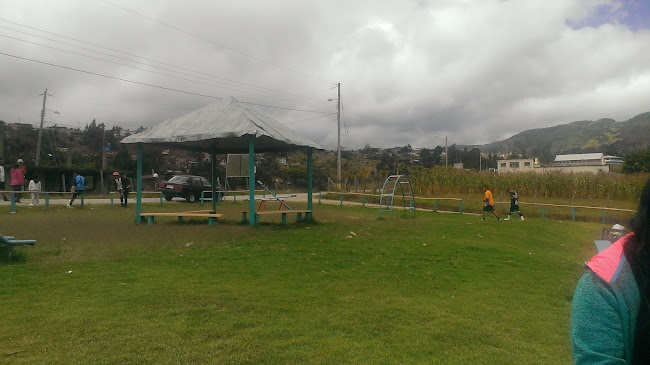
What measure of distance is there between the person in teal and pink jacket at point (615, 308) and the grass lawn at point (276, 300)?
2626 mm

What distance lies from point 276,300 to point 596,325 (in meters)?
4.53

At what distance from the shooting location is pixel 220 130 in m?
12.4

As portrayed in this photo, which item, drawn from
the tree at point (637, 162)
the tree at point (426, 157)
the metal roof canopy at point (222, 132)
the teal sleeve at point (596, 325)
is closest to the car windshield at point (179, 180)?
the metal roof canopy at point (222, 132)

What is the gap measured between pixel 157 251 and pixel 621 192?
2833 cm

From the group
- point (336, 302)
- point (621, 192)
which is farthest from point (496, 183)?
point (336, 302)

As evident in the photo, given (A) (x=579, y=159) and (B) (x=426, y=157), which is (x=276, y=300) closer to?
(B) (x=426, y=157)

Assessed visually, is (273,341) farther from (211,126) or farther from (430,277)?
(211,126)

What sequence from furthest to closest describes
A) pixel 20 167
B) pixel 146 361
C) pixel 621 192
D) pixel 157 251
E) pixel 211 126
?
pixel 621 192 → pixel 20 167 → pixel 211 126 → pixel 157 251 → pixel 146 361

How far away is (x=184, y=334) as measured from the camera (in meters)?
4.36

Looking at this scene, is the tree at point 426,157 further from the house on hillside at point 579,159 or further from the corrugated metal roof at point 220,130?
the corrugated metal roof at point 220,130

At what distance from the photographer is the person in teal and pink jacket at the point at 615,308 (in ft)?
4.67

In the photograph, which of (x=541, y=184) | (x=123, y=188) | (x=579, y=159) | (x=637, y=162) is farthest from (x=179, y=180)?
(x=579, y=159)

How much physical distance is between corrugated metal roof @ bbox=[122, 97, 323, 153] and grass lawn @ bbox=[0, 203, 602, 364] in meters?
2.78

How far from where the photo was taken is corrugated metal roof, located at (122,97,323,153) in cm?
1225
